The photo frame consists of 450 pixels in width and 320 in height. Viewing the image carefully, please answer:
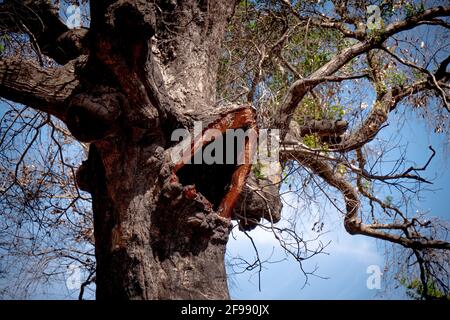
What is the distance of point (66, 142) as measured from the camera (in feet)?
18.1

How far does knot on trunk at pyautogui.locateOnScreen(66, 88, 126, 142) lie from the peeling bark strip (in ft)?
1.76

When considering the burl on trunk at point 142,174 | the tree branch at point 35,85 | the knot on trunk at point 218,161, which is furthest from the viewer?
the knot on trunk at point 218,161

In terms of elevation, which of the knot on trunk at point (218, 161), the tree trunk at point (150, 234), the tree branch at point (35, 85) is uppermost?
the tree branch at point (35, 85)

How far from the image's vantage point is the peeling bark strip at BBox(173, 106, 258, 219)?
9.59 feet

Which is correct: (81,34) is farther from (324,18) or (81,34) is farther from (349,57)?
(324,18)

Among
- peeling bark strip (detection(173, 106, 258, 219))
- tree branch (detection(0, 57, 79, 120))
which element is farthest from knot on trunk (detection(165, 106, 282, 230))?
tree branch (detection(0, 57, 79, 120))

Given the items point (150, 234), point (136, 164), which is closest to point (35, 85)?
point (136, 164)

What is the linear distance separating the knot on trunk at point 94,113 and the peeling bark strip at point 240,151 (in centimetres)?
54

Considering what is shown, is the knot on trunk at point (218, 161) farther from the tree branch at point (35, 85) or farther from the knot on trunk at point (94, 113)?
the tree branch at point (35, 85)

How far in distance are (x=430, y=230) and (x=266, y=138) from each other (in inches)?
93.9

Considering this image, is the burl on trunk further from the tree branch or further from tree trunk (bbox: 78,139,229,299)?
the tree branch

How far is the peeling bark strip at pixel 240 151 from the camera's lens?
2.92m

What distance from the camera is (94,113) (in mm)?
2621

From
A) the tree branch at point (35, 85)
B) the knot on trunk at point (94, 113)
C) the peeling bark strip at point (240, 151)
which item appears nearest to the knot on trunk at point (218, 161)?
the peeling bark strip at point (240, 151)
